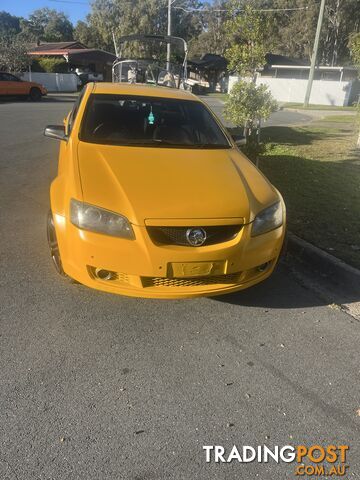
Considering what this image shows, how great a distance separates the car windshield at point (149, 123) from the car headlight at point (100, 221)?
122cm

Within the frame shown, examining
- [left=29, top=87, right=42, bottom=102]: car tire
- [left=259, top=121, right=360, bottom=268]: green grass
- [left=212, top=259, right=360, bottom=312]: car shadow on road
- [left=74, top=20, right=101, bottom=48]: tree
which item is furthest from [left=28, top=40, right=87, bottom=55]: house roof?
[left=212, top=259, right=360, bottom=312]: car shadow on road

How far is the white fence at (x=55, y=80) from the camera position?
110 feet

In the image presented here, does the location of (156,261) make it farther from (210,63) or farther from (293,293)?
(210,63)

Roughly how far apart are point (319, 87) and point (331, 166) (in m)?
30.4

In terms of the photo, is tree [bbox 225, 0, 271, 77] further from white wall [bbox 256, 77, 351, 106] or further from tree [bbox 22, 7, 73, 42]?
tree [bbox 22, 7, 73, 42]

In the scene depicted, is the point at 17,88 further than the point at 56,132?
Yes

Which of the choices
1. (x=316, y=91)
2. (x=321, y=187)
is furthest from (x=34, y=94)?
(x=316, y=91)

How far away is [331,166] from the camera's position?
837 cm

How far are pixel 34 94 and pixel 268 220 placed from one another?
23897 millimetres

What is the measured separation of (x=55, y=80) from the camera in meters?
34.1

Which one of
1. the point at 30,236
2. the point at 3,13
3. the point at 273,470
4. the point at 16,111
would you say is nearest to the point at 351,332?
the point at 273,470

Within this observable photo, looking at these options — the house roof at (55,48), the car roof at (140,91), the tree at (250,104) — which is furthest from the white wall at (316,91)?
the car roof at (140,91)

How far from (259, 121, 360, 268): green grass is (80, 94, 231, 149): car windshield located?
5.10 ft

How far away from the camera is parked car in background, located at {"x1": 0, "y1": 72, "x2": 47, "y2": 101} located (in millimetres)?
22188
